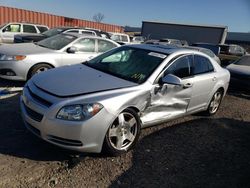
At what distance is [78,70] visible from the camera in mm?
4949

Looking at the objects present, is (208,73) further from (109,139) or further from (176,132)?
(109,139)

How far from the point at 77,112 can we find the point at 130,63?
1.71 meters

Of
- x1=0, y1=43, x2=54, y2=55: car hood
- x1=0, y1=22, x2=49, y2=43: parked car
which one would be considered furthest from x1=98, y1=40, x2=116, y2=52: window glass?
x1=0, y1=22, x2=49, y2=43: parked car

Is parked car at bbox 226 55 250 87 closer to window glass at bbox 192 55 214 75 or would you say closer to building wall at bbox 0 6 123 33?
window glass at bbox 192 55 214 75

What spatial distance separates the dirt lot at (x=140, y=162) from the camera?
11.7ft

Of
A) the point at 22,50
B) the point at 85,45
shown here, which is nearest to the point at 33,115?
the point at 22,50

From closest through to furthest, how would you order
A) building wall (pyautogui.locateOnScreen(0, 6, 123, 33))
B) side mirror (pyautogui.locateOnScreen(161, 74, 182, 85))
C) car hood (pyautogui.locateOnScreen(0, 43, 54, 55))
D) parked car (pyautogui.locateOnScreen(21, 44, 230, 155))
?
parked car (pyautogui.locateOnScreen(21, 44, 230, 155)) → side mirror (pyautogui.locateOnScreen(161, 74, 182, 85)) → car hood (pyautogui.locateOnScreen(0, 43, 54, 55)) → building wall (pyautogui.locateOnScreen(0, 6, 123, 33))

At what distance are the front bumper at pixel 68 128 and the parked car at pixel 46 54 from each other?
308 centimetres

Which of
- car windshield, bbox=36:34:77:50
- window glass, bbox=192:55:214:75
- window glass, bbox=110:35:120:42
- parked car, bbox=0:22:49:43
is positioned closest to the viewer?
window glass, bbox=192:55:214:75

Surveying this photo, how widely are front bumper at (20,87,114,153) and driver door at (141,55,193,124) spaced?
95 cm

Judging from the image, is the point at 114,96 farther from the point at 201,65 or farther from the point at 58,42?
the point at 58,42

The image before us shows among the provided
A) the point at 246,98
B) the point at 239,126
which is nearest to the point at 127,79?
the point at 239,126

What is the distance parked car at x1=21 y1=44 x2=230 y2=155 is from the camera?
3.70 m

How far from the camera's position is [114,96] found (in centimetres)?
397
